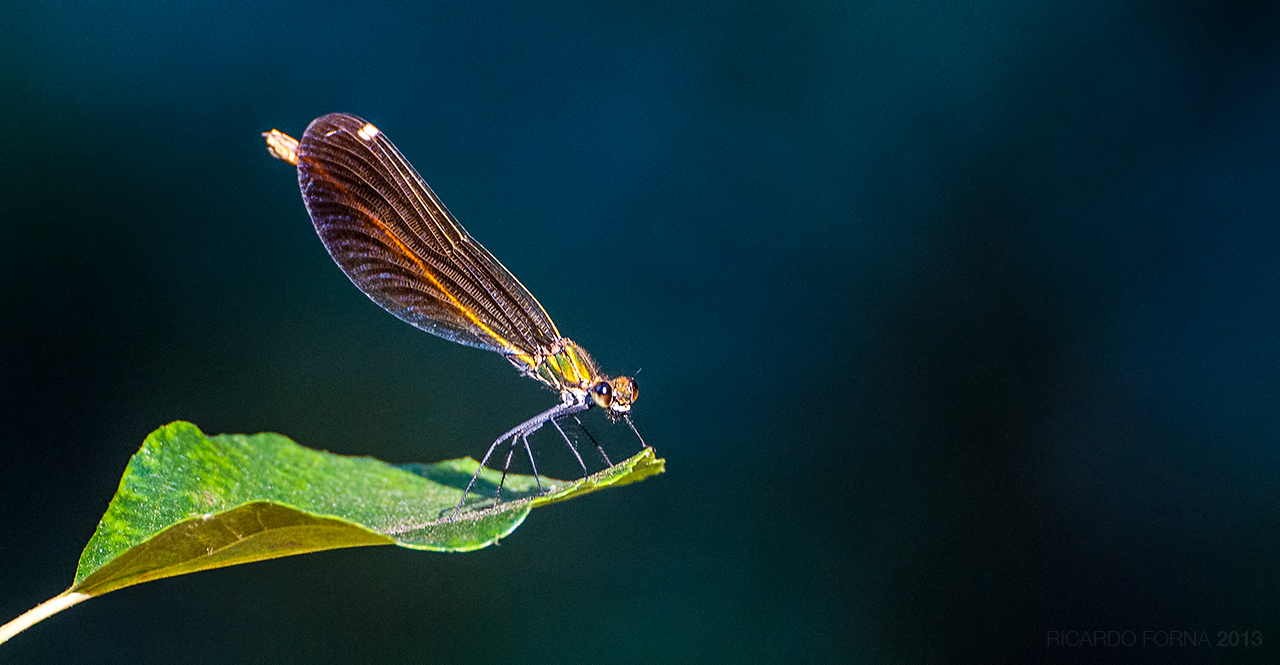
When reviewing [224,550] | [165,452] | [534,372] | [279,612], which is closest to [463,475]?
[534,372]

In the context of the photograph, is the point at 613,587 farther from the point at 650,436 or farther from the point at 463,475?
the point at 463,475

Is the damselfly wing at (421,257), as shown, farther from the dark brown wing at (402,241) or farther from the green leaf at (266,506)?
the green leaf at (266,506)

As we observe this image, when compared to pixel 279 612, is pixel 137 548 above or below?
below

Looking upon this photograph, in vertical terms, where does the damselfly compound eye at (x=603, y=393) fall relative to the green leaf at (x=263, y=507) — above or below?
above

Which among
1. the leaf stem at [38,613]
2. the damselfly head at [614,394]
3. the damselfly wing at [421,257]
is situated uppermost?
the damselfly wing at [421,257]

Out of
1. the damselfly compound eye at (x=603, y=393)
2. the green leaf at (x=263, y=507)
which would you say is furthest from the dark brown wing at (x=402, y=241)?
the green leaf at (x=263, y=507)

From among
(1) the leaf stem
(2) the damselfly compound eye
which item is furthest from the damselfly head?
(1) the leaf stem
